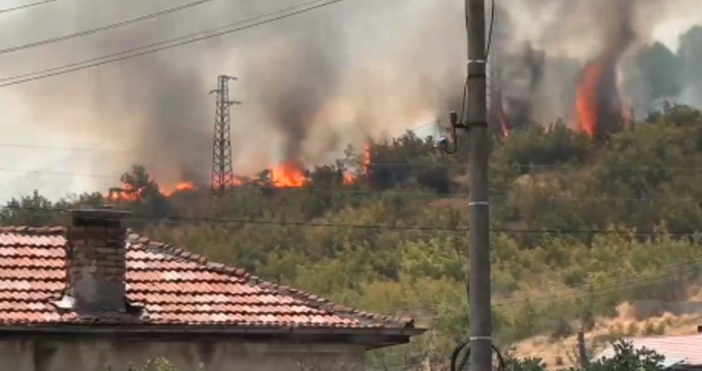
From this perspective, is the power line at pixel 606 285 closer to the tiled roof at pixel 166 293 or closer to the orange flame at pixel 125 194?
the orange flame at pixel 125 194

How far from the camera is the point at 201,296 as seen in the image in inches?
697

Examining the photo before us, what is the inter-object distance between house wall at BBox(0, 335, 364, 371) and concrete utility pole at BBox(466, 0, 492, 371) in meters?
7.12

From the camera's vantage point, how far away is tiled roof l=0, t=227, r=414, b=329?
54.5 ft

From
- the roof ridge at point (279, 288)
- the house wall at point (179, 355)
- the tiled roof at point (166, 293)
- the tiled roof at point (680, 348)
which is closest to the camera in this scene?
the house wall at point (179, 355)

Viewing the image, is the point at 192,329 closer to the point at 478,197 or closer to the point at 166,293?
the point at 166,293

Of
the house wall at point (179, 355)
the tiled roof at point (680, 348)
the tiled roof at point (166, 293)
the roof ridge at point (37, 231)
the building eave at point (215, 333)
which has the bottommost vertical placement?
the tiled roof at point (680, 348)

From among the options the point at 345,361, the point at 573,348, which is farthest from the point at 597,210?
the point at 345,361

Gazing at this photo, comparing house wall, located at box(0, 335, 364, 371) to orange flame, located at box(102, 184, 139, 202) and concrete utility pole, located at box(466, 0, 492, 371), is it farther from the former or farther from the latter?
orange flame, located at box(102, 184, 139, 202)

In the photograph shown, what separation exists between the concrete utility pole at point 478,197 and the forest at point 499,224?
49.8 meters

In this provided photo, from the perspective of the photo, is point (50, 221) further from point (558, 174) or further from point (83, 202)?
point (558, 174)

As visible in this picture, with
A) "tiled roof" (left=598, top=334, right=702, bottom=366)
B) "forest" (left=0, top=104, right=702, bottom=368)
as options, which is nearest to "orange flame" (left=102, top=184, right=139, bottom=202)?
"forest" (left=0, top=104, right=702, bottom=368)

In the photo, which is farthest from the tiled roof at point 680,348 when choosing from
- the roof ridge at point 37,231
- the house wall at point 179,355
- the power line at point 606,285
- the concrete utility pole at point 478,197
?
the power line at point 606,285

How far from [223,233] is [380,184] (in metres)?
15.7

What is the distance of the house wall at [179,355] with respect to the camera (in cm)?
1617
